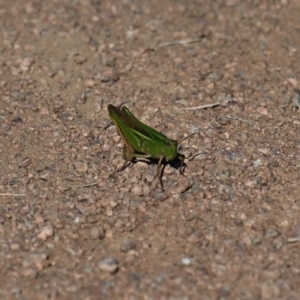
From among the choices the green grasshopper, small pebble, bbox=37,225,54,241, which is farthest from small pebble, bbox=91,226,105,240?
the green grasshopper

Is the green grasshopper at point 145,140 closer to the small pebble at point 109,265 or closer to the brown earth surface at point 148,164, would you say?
the brown earth surface at point 148,164

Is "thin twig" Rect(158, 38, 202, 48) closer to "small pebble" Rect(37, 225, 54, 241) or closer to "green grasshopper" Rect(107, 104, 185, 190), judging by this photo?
"green grasshopper" Rect(107, 104, 185, 190)

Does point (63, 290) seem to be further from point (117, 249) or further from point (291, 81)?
point (291, 81)

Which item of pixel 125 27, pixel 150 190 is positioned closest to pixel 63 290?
pixel 150 190

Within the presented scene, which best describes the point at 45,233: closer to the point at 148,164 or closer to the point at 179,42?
the point at 148,164

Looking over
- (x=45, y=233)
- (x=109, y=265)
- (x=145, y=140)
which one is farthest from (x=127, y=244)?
(x=145, y=140)

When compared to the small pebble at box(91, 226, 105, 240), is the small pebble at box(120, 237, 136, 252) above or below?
below
